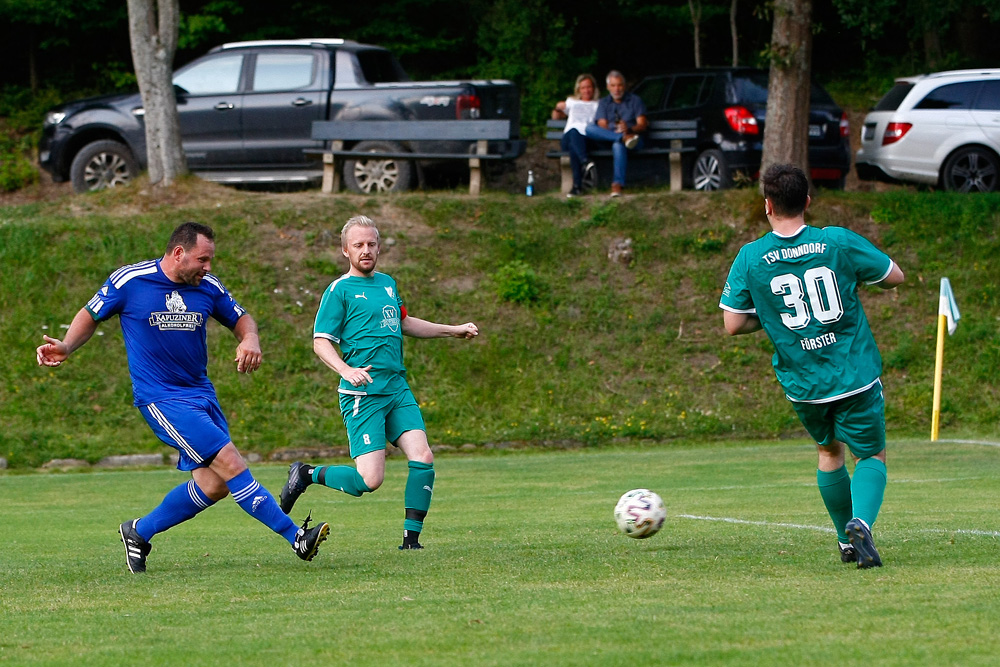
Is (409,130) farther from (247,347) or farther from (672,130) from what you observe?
(247,347)

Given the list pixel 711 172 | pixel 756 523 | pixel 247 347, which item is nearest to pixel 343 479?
pixel 247 347

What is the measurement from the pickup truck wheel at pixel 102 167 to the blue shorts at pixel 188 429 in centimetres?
1500

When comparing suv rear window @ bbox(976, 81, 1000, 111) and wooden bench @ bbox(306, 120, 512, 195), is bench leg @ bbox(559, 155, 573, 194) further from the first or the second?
suv rear window @ bbox(976, 81, 1000, 111)

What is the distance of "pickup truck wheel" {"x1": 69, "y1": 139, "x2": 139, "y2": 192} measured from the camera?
69.0 ft

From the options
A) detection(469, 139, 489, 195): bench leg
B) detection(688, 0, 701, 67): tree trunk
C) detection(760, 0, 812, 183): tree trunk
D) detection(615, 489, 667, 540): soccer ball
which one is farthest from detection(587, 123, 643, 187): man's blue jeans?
detection(615, 489, 667, 540): soccer ball

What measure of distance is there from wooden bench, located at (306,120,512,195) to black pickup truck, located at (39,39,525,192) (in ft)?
1.15

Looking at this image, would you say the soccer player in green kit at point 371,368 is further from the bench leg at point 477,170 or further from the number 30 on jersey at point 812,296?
the bench leg at point 477,170

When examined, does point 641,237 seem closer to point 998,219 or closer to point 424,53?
point 998,219

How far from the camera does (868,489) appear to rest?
622cm

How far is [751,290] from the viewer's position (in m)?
6.40

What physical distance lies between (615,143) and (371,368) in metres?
12.9

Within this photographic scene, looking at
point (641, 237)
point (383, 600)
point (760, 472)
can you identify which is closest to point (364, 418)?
point (383, 600)

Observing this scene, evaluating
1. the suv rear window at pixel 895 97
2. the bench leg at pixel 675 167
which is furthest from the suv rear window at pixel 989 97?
the bench leg at pixel 675 167

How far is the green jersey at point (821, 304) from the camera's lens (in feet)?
20.4
